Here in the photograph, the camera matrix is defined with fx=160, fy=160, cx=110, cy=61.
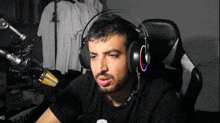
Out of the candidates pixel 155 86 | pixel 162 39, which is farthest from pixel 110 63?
pixel 162 39

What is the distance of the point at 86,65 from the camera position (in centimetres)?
84

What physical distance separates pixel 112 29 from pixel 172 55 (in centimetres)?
38

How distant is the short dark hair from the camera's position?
78 cm

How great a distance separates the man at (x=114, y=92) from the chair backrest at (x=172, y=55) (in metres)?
0.13

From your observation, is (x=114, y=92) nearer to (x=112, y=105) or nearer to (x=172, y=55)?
(x=112, y=105)

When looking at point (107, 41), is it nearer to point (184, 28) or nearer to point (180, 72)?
point (180, 72)

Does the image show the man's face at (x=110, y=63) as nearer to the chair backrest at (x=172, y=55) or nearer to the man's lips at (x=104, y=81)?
the man's lips at (x=104, y=81)

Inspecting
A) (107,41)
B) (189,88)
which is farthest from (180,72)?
(107,41)

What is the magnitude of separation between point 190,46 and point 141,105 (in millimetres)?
1285

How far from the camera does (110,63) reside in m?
0.76

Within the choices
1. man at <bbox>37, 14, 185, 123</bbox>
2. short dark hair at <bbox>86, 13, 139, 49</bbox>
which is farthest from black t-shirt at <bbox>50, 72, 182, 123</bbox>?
short dark hair at <bbox>86, 13, 139, 49</bbox>

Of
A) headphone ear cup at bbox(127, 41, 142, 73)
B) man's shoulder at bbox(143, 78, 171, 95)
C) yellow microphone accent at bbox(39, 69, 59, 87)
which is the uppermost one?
headphone ear cup at bbox(127, 41, 142, 73)

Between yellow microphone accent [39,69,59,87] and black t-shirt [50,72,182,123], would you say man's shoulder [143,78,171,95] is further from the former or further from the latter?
yellow microphone accent [39,69,59,87]

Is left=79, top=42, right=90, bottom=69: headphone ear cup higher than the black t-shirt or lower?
higher
